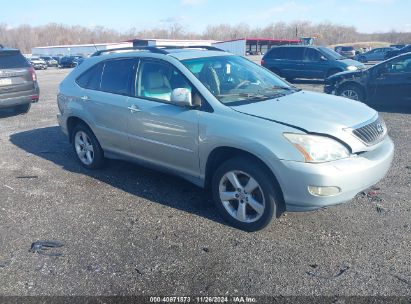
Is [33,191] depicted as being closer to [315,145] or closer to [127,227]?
[127,227]

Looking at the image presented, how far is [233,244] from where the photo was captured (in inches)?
136

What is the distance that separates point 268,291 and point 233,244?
0.72 metres

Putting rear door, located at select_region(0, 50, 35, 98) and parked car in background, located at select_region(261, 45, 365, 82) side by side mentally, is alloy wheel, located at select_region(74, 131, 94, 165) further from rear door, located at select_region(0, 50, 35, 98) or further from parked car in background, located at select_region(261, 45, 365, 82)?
parked car in background, located at select_region(261, 45, 365, 82)

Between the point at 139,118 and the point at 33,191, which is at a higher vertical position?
the point at 139,118

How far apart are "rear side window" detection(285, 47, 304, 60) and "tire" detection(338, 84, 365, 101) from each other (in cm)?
624

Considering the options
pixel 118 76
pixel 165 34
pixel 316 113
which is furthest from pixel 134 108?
pixel 165 34

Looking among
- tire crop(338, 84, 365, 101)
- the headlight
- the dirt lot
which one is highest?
the headlight

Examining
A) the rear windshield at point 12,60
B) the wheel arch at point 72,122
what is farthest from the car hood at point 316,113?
the rear windshield at point 12,60

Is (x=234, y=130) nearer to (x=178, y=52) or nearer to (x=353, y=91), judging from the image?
(x=178, y=52)

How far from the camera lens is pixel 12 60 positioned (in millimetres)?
9406

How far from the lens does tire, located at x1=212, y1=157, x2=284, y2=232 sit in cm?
344

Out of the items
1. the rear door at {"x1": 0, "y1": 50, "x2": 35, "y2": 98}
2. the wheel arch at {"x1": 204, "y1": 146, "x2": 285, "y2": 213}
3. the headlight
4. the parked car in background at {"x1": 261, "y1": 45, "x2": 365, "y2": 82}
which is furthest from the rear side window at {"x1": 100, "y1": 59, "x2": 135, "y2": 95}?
the parked car in background at {"x1": 261, "y1": 45, "x2": 365, "y2": 82}

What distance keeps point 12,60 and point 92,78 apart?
5.41m

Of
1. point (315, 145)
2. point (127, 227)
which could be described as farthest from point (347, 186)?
point (127, 227)
